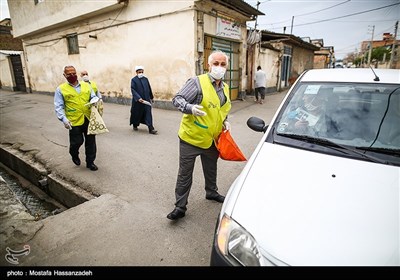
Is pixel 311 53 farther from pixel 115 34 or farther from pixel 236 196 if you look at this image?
pixel 236 196

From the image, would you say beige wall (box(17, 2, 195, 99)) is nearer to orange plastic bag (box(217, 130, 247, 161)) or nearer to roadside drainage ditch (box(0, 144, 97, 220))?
roadside drainage ditch (box(0, 144, 97, 220))

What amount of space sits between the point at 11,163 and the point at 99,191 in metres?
3.29

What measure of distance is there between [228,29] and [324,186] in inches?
415

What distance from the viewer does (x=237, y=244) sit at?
1438 mm

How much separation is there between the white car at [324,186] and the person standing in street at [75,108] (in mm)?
3147

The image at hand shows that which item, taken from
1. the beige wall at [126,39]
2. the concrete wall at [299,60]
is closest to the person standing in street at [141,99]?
the beige wall at [126,39]

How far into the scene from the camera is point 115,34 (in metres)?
10.9

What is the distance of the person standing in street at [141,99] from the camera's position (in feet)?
20.6

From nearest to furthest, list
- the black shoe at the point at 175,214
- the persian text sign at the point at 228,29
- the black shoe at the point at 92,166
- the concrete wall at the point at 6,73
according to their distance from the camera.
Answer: the black shoe at the point at 175,214 → the black shoe at the point at 92,166 → the persian text sign at the point at 228,29 → the concrete wall at the point at 6,73

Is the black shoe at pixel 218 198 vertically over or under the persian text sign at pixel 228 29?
under

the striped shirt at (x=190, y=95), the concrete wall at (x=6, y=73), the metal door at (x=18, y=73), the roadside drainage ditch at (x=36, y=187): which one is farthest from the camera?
the concrete wall at (x=6, y=73)

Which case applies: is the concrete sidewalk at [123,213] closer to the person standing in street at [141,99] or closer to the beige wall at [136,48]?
the person standing in street at [141,99]

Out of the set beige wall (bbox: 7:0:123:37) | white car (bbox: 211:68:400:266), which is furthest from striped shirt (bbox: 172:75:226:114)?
beige wall (bbox: 7:0:123:37)

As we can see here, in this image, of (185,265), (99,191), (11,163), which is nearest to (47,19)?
(11,163)
